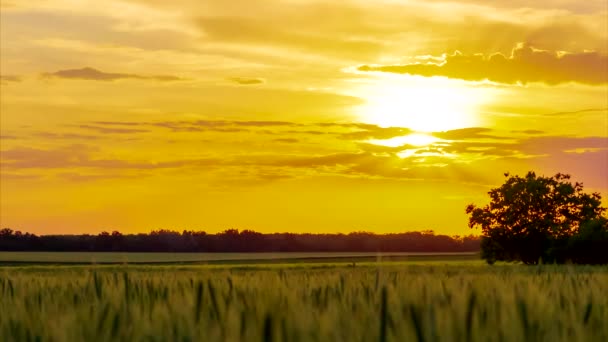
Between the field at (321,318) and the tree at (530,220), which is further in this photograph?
the tree at (530,220)

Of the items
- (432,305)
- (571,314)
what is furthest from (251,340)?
(571,314)

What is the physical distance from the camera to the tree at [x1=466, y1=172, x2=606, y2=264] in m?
76.0

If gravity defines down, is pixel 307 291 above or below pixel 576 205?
below

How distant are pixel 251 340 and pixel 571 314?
1813 millimetres

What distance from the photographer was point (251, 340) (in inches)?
155

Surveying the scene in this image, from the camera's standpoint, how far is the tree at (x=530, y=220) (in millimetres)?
76000

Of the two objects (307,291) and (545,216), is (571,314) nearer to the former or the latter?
(307,291)

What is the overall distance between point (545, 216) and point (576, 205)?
3.88m

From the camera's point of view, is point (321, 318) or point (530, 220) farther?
point (530, 220)

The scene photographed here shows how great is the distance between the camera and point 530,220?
2997 inches

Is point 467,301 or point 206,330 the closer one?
point 206,330

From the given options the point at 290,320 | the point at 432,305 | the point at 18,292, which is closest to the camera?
the point at 290,320

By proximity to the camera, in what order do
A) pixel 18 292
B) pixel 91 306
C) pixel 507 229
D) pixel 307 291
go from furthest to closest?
1. pixel 507 229
2. pixel 18 292
3. pixel 307 291
4. pixel 91 306

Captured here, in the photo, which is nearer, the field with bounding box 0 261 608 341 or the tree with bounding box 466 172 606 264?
the field with bounding box 0 261 608 341
